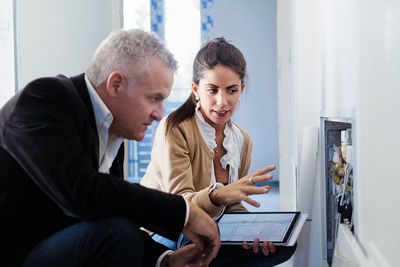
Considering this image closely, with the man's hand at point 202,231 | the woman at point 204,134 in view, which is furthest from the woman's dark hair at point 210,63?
the man's hand at point 202,231

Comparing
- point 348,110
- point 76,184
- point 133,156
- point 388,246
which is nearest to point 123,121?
point 76,184

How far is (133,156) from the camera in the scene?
16.5ft

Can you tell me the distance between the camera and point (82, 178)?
0.93 meters

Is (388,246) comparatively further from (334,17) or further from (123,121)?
(334,17)

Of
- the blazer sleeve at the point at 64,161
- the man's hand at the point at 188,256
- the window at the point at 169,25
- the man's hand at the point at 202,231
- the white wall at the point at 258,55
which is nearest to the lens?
the blazer sleeve at the point at 64,161

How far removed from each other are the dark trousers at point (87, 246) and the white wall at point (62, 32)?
72.3 inches

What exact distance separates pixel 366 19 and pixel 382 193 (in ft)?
1.13

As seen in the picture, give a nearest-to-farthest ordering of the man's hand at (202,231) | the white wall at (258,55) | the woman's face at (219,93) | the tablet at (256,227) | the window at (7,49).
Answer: the man's hand at (202,231)
the tablet at (256,227)
the woman's face at (219,93)
the window at (7,49)
the white wall at (258,55)

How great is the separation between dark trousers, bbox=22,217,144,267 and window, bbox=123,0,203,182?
3.93 m

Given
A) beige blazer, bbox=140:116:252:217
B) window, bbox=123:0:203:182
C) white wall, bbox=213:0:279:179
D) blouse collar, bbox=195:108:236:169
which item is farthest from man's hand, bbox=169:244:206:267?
white wall, bbox=213:0:279:179

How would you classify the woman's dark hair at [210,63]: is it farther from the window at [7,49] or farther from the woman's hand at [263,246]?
the window at [7,49]

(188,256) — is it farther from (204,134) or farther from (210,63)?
(210,63)

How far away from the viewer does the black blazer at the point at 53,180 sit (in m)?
0.93

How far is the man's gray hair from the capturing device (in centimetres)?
108
